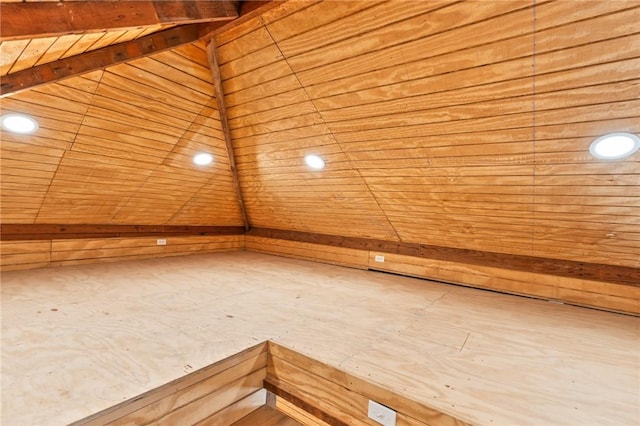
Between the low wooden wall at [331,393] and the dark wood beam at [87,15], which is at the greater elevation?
the dark wood beam at [87,15]

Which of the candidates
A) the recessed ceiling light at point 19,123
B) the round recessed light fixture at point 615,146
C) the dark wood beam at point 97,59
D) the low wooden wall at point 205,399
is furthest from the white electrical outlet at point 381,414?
the recessed ceiling light at point 19,123

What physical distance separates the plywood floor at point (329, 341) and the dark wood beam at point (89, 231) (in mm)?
416

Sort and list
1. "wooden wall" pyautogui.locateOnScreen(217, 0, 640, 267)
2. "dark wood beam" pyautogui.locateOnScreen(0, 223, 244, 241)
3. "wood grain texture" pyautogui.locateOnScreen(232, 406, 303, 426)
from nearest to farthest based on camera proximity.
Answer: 1. "wooden wall" pyautogui.locateOnScreen(217, 0, 640, 267)
2. "wood grain texture" pyautogui.locateOnScreen(232, 406, 303, 426)
3. "dark wood beam" pyautogui.locateOnScreen(0, 223, 244, 241)

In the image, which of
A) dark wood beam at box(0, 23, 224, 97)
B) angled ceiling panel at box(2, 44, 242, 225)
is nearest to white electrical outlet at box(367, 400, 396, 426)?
dark wood beam at box(0, 23, 224, 97)

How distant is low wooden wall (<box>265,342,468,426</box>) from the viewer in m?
1.30

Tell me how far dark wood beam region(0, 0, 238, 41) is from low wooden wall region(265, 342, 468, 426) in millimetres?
1783

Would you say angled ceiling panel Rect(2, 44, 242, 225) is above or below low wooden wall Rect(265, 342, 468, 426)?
above

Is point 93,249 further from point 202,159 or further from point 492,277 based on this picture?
point 492,277

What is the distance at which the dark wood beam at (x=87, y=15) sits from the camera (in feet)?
3.73

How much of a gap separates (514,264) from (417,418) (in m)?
2.37

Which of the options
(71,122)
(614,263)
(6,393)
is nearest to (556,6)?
(614,263)

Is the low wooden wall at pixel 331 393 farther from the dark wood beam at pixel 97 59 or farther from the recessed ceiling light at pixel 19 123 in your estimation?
the recessed ceiling light at pixel 19 123

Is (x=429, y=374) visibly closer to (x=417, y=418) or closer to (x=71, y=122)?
(x=417, y=418)

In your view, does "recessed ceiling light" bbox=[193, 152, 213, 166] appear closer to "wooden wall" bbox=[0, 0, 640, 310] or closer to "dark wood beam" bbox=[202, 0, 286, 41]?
"wooden wall" bbox=[0, 0, 640, 310]
